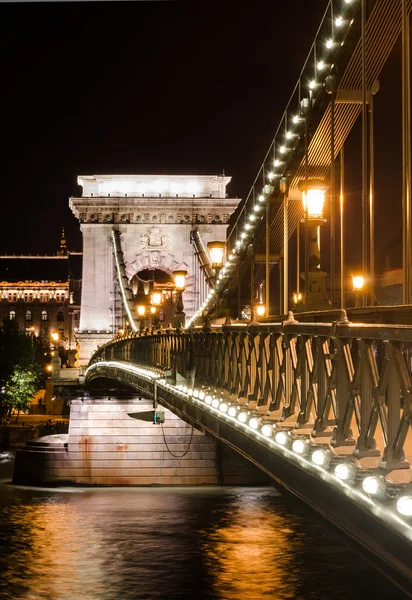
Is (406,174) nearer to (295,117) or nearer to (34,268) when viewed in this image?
(295,117)

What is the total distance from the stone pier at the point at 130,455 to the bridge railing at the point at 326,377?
18371mm

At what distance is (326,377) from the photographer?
943cm

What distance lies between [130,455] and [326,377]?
2813 cm

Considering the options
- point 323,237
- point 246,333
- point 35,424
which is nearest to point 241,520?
point 323,237

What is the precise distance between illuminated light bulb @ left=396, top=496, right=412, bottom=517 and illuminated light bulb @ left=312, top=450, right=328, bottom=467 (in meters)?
2.02

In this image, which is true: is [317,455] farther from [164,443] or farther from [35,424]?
[35,424]

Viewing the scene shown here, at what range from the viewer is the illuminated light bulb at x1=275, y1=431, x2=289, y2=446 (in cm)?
1024

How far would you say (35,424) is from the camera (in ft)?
218

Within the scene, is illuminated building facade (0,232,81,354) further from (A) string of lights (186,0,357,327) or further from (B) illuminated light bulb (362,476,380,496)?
(B) illuminated light bulb (362,476,380,496)

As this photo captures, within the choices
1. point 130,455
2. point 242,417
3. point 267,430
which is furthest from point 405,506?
point 130,455

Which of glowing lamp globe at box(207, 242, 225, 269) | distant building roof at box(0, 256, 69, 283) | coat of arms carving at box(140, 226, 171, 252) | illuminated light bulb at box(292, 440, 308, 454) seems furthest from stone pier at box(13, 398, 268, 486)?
distant building roof at box(0, 256, 69, 283)

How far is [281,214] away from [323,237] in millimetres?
3858

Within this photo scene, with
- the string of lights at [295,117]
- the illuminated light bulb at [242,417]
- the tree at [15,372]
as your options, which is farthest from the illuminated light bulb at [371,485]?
the tree at [15,372]

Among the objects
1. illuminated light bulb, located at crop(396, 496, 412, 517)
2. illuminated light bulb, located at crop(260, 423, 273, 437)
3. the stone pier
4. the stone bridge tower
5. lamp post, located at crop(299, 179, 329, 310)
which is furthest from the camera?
the stone bridge tower
